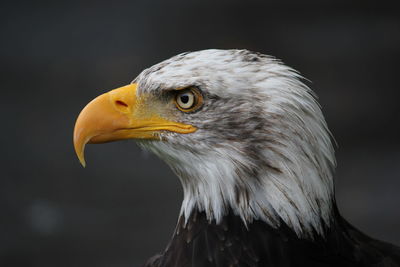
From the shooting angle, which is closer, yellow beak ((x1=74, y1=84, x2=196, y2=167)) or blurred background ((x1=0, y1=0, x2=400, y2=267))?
yellow beak ((x1=74, y1=84, x2=196, y2=167))

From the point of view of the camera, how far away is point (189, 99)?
2.18m

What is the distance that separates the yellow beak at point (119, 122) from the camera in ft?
7.30

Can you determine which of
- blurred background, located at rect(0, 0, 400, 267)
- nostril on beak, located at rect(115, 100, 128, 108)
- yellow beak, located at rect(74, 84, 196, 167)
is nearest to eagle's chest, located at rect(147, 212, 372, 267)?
yellow beak, located at rect(74, 84, 196, 167)

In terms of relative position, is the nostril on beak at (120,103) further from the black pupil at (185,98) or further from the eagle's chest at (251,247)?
the eagle's chest at (251,247)

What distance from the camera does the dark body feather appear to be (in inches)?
86.0

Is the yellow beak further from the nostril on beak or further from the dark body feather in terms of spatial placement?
the dark body feather

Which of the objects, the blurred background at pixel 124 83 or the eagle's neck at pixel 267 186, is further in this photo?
the blurred background at pixel 124 83

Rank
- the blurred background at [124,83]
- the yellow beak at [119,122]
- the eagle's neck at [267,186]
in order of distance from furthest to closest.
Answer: the blurred background at [124,83]
the yellow beak at [119,122]
the eagle's neck at [267,186]

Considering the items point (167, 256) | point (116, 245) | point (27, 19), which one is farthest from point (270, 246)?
point (27, 19)

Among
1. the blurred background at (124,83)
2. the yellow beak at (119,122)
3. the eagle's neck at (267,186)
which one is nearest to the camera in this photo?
the eagle's neck at (267,186)

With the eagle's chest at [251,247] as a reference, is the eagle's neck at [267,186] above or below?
above

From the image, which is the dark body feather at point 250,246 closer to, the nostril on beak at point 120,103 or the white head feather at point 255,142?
the white head feather at point 255,142

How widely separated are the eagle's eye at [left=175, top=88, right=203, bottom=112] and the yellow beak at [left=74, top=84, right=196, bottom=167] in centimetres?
7

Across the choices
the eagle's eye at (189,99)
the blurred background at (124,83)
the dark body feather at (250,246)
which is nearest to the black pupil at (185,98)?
the eagle's eye at (189,99)
